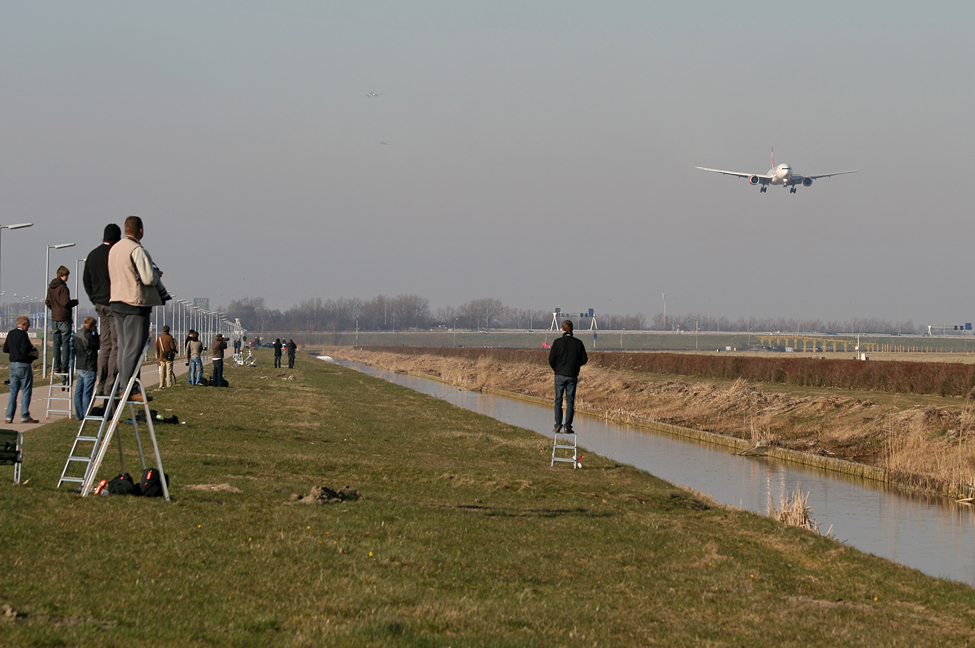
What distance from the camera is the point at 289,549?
7805mm

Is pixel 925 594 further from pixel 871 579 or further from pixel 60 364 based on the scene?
pixel 60 364

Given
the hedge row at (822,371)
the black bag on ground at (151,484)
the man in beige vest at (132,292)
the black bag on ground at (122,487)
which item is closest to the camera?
the man in beige vest at (132,292)

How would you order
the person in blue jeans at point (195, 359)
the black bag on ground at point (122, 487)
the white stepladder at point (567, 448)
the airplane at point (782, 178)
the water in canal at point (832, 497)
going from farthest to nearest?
1. the airplane at point (782, 178)
2. the person in blue jeans at point (195, 359)
3. the white stepladder at point (567, 448)
4. the water in canal at point (832, 497)
5. the black bag on ground at point (122, 487)

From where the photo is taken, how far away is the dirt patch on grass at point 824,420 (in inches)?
830

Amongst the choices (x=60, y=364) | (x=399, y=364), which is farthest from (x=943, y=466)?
(x=399, y=364)

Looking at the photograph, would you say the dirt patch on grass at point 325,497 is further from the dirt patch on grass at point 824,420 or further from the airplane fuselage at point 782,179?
the airplane fuselage at point 782,179

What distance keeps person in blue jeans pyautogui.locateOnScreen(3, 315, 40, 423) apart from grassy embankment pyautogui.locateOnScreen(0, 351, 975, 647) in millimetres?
2371

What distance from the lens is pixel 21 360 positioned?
16062mm

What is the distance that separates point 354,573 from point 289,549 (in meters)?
0.80

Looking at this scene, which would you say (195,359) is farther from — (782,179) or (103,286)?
(782,179)

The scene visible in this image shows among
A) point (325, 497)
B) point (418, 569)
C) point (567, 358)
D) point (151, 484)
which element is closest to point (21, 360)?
point (151, 484)

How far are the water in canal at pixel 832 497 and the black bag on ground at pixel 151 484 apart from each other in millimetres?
9602

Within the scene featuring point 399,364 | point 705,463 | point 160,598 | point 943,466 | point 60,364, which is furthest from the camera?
point 399,364

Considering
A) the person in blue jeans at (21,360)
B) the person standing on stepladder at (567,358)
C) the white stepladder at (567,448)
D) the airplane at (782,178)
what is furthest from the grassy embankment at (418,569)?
the airplane at (782,178)
